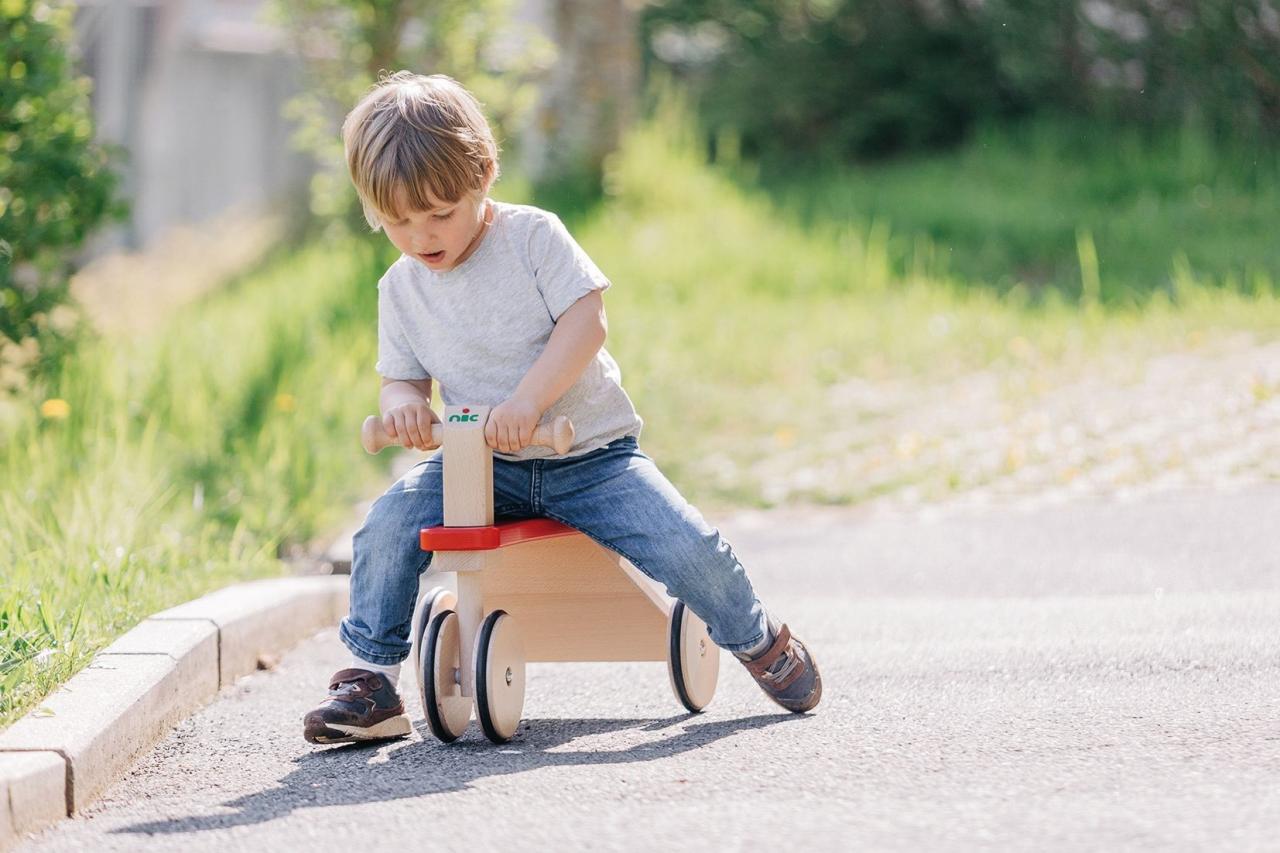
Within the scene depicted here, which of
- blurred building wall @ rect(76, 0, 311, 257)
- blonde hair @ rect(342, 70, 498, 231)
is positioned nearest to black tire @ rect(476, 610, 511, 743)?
blonde hair @ rect(342, 70, 498, 231)

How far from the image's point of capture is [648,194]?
1106 cm

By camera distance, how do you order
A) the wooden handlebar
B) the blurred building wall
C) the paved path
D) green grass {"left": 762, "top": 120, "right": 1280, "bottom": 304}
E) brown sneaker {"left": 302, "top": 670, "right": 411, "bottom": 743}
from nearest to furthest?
the paved path < the wooden handlebar < brown sneaker {"left": 302, "top": 670, "right": 411, "bottom": 743} < green grass {"left": 762, "top": 120, "right": 1280, "bottom": 304} < the blurred building wall

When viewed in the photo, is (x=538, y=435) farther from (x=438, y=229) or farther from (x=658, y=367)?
(x=658, y=367)

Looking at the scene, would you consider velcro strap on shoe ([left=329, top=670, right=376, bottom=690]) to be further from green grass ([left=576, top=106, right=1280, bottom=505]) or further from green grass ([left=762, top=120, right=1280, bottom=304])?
green grass ([left=762, top=120, right=1280, bottom=304])

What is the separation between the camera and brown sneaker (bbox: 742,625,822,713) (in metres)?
3.49

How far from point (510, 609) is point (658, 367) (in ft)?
14.7

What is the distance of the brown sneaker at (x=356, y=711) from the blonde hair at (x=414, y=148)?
0.95m

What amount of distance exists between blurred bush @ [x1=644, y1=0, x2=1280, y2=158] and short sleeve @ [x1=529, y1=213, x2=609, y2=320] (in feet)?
28.8

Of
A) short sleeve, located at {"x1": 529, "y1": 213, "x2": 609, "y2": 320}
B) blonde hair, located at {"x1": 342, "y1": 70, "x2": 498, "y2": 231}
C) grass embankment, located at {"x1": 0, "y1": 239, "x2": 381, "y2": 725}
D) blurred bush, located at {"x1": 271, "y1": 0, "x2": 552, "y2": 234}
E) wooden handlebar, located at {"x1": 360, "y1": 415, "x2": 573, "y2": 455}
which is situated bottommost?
grass embankment, located at {"x1": 0, "y1": 239, "x2": 381, "y2": 725}

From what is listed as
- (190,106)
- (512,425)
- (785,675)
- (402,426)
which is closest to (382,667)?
(402,426)

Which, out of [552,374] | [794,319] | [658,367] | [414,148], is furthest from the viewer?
[794,319]

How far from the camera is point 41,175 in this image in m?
6.04

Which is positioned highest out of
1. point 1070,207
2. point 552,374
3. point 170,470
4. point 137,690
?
point 1070,207

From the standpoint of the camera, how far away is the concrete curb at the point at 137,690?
2.96 metres
